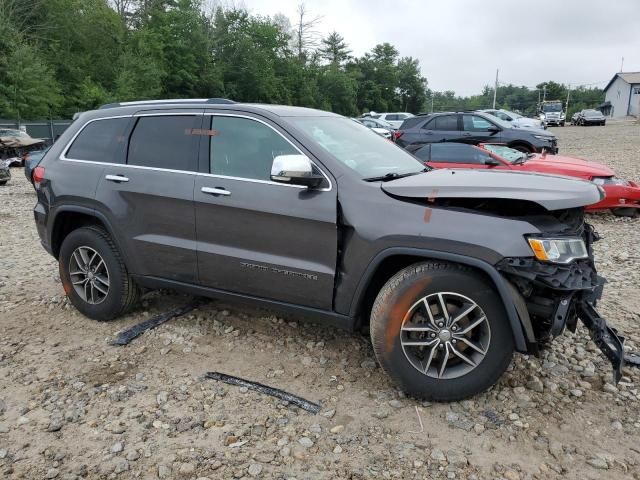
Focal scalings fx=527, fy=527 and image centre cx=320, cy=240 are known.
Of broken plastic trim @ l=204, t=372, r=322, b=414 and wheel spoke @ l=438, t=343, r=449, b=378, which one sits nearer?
wheel spoke @ l=438, t=343, r=449, b=378

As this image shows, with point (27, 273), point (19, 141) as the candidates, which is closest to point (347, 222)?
point (27, 273)

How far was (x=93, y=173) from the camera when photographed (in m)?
4.21

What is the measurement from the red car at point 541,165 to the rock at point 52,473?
242 inches

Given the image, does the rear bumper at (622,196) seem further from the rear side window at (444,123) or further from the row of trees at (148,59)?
the row of trees at (148,59)

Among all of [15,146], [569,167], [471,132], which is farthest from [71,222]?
[15,146]

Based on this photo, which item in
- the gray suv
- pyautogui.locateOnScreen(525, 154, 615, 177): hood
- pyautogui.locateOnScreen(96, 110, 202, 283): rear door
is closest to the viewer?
the gray suv

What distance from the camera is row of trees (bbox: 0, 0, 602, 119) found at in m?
31.0

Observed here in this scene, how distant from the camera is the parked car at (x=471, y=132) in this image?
1315 cm

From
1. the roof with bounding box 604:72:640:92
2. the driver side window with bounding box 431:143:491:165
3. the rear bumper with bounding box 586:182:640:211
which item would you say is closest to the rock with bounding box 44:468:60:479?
the driver side window with bounding box 431:143:491:165

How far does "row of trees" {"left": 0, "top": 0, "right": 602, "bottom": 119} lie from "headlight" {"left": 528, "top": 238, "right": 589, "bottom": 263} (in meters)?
32.1

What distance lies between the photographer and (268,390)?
3342 mm

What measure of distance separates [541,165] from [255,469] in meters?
7.34

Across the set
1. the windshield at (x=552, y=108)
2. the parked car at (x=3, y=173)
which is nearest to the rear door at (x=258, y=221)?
the parked car at (x=3, y=173)

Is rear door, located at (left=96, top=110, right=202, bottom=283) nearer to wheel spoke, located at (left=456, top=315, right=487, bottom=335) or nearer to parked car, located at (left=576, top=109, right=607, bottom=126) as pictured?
wheel spoke, located at (left=456, top=315, right=487, bottom=335)
